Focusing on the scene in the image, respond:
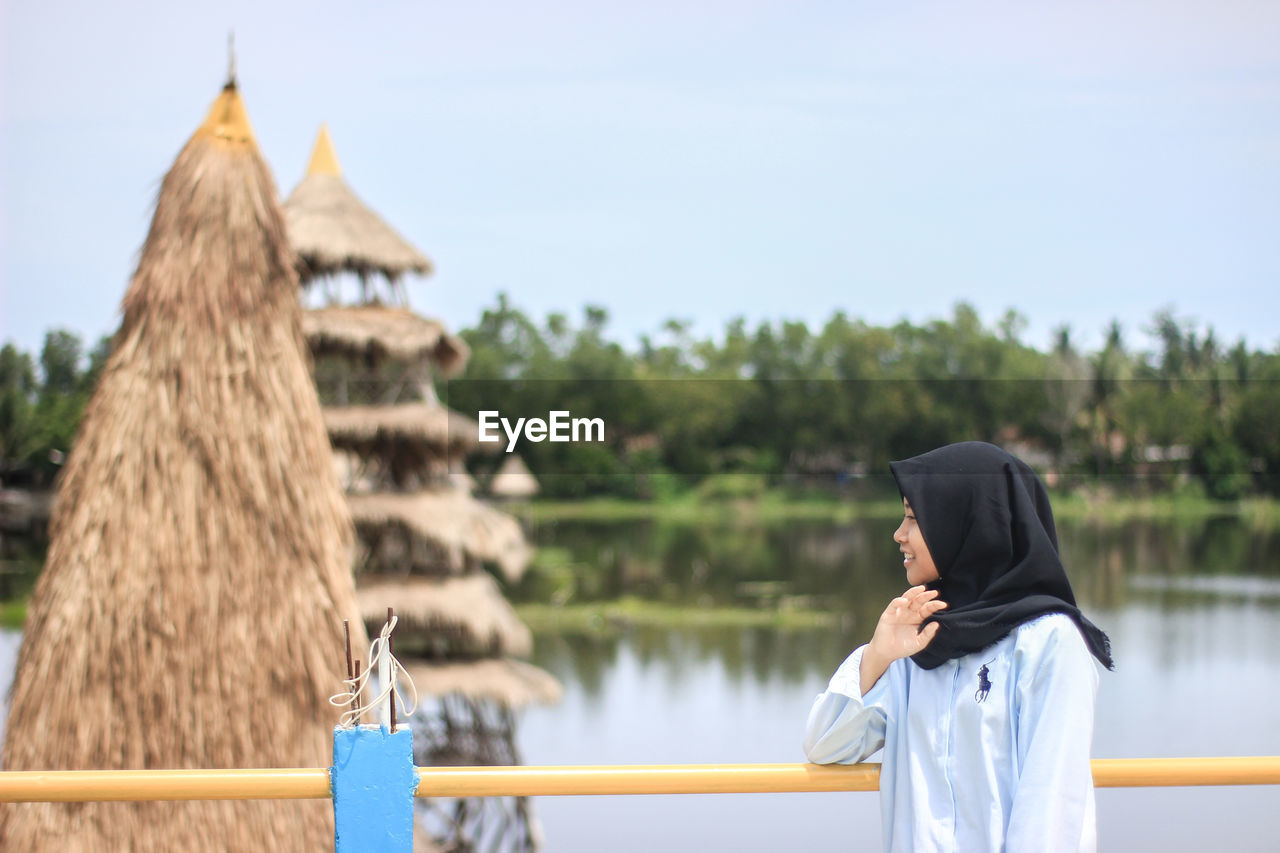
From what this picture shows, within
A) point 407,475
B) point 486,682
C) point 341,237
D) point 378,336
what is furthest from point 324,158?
point 486,682

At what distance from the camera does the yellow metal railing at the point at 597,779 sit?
212cm

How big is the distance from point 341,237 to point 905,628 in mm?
13271

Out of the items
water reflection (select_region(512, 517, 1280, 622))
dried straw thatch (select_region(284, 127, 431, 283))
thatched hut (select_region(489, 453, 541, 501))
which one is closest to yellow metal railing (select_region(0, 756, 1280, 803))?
dried straw thatch (select_region(284, 127, 431, 283))

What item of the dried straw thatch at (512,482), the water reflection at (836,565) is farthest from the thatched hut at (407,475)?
the dried straw thatch at (512,482)

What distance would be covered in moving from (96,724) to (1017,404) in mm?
9650

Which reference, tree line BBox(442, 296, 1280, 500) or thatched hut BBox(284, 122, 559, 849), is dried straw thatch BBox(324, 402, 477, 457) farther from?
tree line BBox(442, 296, 1280, 500)

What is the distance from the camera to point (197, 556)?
→ 4461 millimetres

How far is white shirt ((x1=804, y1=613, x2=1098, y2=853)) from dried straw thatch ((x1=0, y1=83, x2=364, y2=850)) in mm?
2707

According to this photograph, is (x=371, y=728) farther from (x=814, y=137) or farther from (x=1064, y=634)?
(x=814, y=137)

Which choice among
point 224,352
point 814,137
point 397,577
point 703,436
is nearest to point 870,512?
point 703,436

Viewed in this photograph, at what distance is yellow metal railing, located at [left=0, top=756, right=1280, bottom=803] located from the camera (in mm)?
2117

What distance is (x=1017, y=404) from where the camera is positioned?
11945 mm

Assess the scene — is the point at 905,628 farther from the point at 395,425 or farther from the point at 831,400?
the point at 831,400

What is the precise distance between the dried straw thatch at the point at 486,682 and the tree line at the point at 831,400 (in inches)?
104
